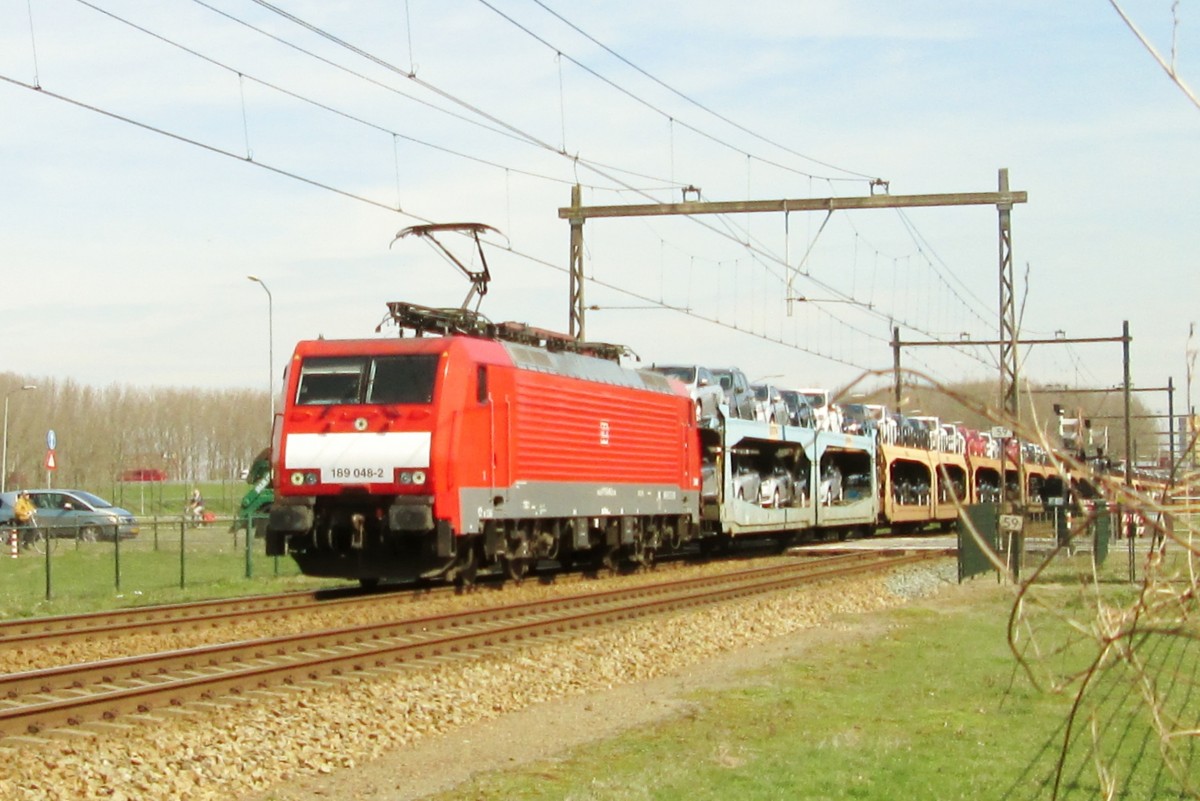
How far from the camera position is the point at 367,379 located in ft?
66.0

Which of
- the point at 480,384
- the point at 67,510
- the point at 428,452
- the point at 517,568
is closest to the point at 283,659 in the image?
the point at 428,452

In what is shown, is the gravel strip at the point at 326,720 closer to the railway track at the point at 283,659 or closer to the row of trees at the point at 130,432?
the railway track at the point at 283,659

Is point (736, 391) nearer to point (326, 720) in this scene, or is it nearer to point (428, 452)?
point (428, 452)

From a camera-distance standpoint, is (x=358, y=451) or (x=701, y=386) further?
(x=701, y=386)

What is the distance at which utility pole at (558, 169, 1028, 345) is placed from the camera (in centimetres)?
2817

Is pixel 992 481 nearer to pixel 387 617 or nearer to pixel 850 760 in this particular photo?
pixel 387 617

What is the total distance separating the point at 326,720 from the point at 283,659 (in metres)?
3.27

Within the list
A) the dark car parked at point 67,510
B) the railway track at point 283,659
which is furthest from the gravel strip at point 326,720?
the dark car parked at point 67,510

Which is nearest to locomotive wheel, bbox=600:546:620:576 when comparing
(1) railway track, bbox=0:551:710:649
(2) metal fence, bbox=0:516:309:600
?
(1) railway track, bbox=0:551:710:649

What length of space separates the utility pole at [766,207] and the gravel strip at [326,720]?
12612 mm

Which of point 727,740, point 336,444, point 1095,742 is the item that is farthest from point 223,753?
point 336,444

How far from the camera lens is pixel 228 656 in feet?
45.3

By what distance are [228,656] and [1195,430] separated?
12.0 metres

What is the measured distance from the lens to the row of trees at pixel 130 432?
9706 cm
